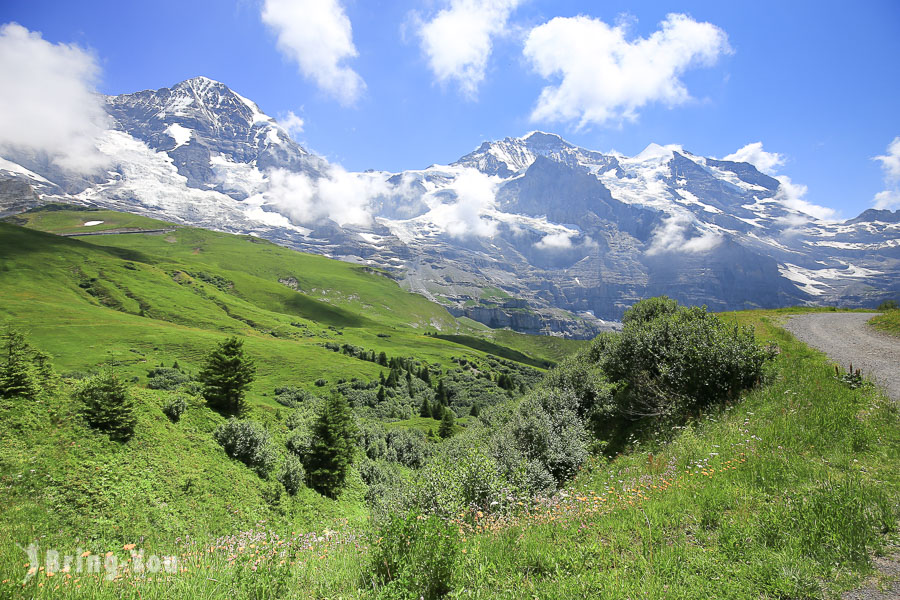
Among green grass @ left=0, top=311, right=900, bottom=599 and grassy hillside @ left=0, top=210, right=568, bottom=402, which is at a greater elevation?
green grass @ left=0, top=311, right=900, bottom=599

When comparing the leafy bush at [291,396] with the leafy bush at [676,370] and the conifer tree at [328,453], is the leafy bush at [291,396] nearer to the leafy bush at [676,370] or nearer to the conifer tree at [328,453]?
the conifer tree at [328,453]

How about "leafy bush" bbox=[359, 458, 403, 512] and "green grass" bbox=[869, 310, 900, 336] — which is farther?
"leafy bush" bbox=[359, 458, 403, 512]

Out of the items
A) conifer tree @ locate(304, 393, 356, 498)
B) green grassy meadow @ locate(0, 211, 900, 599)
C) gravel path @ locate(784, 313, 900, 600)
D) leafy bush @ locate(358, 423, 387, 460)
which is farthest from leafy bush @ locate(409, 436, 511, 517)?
leafy bush @ locate(358, 423, 387, 460)

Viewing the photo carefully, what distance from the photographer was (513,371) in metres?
197

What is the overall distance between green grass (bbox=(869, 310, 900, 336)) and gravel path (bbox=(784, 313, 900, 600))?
507 millimetres

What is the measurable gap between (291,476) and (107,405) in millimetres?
10795

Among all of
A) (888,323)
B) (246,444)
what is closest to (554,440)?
(246,444)

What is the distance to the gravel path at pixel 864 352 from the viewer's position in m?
5.00

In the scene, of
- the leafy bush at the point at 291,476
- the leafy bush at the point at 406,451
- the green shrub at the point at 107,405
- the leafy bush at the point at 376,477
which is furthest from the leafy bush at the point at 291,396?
the green shrub at the point at 107,405

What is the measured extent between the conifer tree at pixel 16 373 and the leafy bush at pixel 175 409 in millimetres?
5795

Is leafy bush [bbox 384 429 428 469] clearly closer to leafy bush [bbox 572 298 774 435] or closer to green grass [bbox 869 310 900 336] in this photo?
leafy bush [bbox 572 298 774 435]

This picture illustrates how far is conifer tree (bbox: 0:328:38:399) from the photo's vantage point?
16.2 m

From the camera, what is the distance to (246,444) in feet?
76.2

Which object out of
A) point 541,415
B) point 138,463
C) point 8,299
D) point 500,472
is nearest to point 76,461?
point 138,463
